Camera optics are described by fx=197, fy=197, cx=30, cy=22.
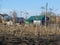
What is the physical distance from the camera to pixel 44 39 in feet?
31.9

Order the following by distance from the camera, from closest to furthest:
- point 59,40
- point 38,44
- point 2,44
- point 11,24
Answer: point 2,44 → point 38,44 → point 59,40 → point 11,24

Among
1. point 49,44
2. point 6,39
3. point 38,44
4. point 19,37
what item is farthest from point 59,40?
point 6,39

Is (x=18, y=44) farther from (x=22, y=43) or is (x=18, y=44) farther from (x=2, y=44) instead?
(x=2, y=44)

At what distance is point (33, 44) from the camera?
924 cm

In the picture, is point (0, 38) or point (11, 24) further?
point (11, 24)

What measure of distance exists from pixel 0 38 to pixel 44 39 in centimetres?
222

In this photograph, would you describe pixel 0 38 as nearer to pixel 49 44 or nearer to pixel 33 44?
pixel 33 44

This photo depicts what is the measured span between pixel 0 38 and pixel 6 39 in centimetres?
30

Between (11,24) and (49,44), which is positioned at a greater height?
(11,24)

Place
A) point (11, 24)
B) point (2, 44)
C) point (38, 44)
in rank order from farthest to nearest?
point (11, 24)
point (38, 44)
point (2, 44)

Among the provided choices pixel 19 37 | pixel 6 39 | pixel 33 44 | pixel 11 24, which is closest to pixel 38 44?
pixel 33 44

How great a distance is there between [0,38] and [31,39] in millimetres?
1493

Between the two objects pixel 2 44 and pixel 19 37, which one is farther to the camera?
pixel 19 37

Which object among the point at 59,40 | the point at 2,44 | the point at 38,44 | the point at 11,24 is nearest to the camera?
the point at 2,44
